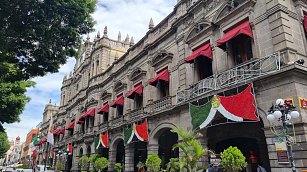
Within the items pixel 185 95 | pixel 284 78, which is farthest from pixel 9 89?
pixel 284 78

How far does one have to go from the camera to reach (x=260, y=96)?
10062 millimetres

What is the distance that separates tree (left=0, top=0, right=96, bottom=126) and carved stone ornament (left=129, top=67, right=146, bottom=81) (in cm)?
843

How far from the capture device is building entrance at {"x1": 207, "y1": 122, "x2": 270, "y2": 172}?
38.4 feet

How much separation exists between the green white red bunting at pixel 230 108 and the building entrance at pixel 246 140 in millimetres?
2421

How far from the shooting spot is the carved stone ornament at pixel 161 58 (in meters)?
16.6

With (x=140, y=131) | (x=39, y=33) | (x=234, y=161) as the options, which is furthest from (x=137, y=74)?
(x=234, y=161)

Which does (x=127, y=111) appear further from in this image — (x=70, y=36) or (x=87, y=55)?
(x=87, y=55)

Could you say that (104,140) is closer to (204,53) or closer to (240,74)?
(204,53)

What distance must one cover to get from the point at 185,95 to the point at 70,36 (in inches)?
264

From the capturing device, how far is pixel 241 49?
1217 centimetres

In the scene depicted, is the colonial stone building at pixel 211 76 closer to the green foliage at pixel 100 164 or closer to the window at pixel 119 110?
the window at pixel 119 110

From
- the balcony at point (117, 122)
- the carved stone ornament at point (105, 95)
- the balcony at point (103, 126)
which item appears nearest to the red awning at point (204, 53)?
the balcony at point (117, 122)

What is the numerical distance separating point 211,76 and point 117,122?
10987 mm

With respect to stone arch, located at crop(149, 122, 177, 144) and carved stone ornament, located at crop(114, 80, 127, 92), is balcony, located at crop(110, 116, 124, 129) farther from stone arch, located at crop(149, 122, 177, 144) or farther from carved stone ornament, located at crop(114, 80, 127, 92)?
stone arch, located at crop(149, 122, 177, 144)
